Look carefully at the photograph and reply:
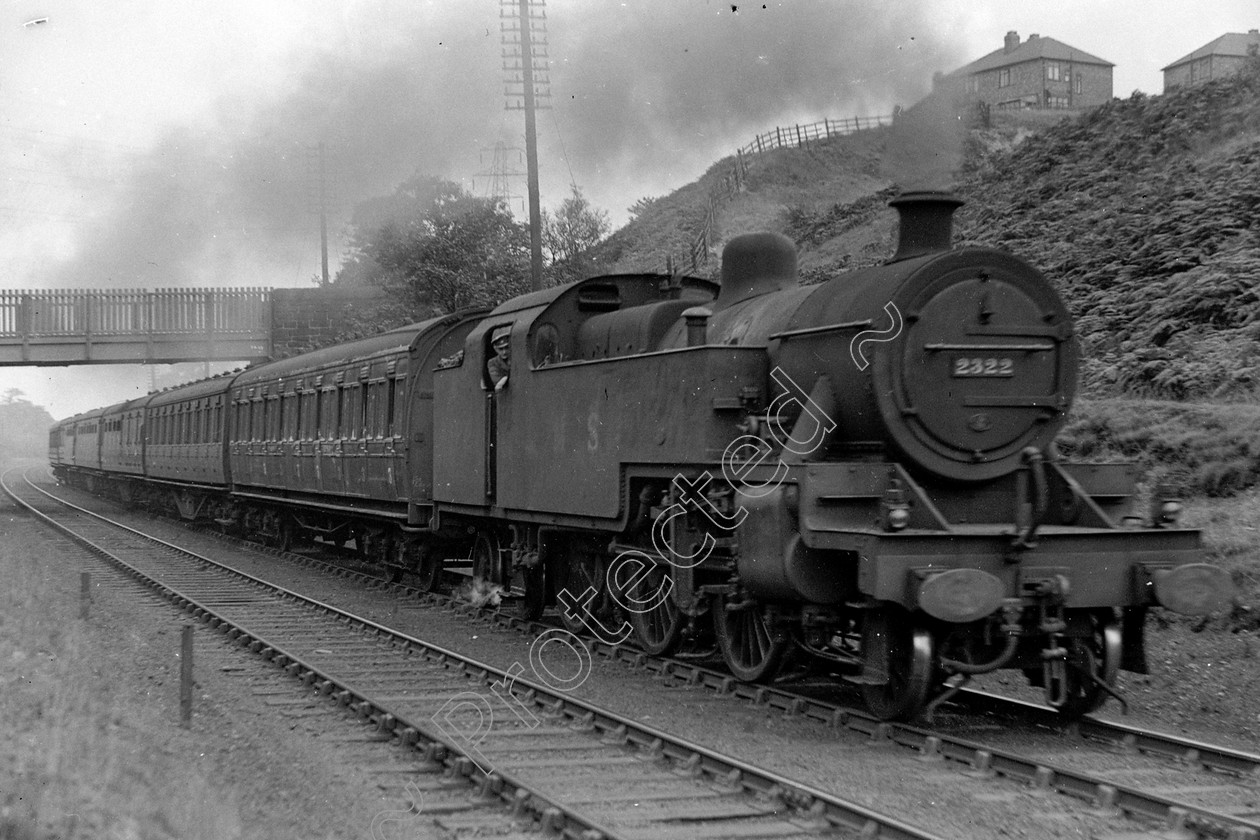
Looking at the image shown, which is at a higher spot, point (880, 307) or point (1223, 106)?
point (1223, 106)

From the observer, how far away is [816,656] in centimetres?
855

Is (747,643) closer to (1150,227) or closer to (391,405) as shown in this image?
(391,405)

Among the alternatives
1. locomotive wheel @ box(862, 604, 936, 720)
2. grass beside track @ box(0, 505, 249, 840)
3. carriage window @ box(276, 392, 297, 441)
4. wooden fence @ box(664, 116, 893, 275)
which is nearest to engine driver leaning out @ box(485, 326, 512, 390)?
grass beside track @ box(0, 505, 249, 840)

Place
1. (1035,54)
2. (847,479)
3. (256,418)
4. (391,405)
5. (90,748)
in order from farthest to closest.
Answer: (1035,54), (256,418), (391,405), (847,479), (90,748)

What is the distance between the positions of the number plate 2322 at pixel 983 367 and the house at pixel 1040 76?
13226 millimetres

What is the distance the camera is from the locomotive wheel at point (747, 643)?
8.49 metres

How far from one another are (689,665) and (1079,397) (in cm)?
823

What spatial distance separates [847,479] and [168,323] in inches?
1205

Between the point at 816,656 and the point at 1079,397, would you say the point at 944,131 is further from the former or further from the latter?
the point at 1079,397

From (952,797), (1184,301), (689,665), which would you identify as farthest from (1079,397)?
(952,797)

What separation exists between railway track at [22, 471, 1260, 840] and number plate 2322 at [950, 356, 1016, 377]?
202cm

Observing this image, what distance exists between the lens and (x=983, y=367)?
775 cm

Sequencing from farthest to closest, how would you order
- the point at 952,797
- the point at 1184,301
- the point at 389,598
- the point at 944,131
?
the point at 1184,301 → the point at 389,598 → the point at 944,131 → the point at 952,797

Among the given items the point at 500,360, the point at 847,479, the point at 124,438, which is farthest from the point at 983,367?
the point at 124,438
